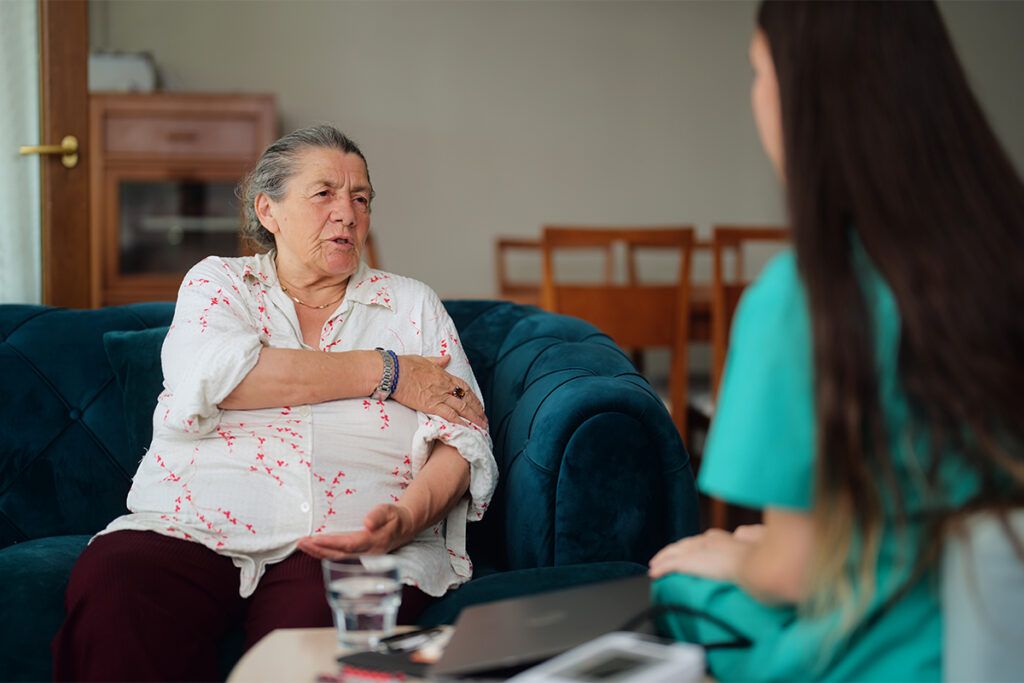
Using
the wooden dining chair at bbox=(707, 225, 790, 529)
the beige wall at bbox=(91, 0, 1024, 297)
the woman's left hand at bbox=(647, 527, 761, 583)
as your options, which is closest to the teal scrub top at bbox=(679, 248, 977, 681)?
the woman's left hand at bbox=(647, 527, 761, 583)

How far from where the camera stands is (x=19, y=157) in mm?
2645

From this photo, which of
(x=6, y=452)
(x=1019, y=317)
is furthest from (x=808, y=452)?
(x=6, y=452)

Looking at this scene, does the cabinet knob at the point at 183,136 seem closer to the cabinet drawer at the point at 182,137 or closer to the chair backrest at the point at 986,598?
the cabinet drawer at the point at 182,137

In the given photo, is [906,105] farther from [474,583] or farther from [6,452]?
[6,452]

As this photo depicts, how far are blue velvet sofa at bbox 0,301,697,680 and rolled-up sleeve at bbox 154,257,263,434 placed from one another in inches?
12.1

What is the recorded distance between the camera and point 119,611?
1.44 metres

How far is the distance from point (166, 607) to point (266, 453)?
1.01ft

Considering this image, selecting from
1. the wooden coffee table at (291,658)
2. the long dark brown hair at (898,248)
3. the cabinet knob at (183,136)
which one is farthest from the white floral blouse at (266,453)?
the cabinet knob at (183,136)

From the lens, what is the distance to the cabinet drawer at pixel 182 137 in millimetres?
4254

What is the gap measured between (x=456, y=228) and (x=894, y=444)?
4.21 m

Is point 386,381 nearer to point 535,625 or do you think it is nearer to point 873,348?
point 535,625

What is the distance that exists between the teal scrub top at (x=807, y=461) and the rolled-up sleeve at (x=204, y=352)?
0.95 m

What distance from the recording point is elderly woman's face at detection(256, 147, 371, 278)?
1901mm

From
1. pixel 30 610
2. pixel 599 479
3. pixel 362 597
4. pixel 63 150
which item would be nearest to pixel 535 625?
pixel 362 597
